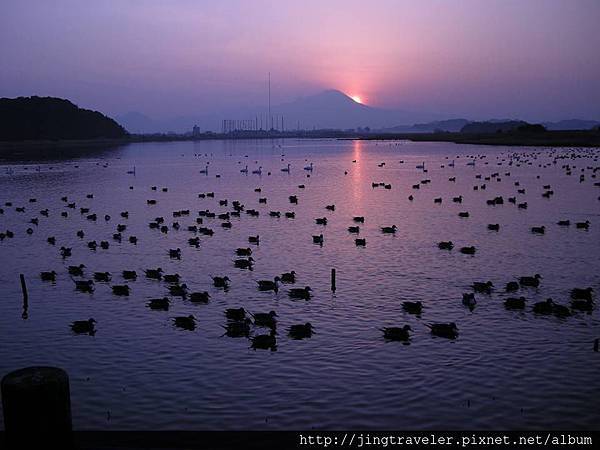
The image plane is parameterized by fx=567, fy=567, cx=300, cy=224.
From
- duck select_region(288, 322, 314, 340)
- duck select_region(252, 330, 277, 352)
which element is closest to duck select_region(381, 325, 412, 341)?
duck select_region(288, 322, 314, 340)

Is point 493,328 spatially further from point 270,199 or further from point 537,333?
point 270,199

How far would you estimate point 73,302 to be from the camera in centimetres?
3178

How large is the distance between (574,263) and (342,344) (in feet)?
74.9

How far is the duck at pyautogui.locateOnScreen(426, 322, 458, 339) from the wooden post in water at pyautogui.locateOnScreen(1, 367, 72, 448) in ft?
70.3

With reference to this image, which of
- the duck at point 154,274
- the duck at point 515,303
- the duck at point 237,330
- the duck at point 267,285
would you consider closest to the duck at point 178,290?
the duck at point 154,274

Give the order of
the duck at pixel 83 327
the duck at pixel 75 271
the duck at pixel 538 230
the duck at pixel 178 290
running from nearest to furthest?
1. the duck at pixel 83 327
2. the duck at pixel 178 290
3. the duck at pixel 75 271
4. the duck at pixel 538 230

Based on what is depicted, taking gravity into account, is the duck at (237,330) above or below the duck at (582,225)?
below

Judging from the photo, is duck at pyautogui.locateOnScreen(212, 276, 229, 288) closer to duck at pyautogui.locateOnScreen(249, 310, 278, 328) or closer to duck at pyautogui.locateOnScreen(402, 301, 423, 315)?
duck at pyautogui.locateOnScreen(249, 310, 278, 328)

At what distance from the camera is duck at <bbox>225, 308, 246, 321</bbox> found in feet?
88.6

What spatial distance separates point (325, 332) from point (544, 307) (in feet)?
36.6

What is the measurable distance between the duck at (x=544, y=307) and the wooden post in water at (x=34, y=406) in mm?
26559

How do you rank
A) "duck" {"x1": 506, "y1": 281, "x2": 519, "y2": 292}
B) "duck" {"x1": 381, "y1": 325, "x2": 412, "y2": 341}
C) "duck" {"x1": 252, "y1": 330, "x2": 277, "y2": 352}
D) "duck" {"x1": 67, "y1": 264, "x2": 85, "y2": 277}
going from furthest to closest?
"duck" {"x1": 67, "y1": 264, "x2": 85, "y2": 277}
"duck" {"x1": 506, "y1": 281, "x2": 519, "y2": 292}
"duck" {"x1": 381, "y1": 325, "x2": 412, "y2": 341}
"duck" {"x1": 252, "y1": 330, "x2": 277, "y2": 352}

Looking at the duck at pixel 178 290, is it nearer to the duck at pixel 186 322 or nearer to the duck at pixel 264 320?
the duck at pixel 186 322

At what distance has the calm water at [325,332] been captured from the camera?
18.9 m
